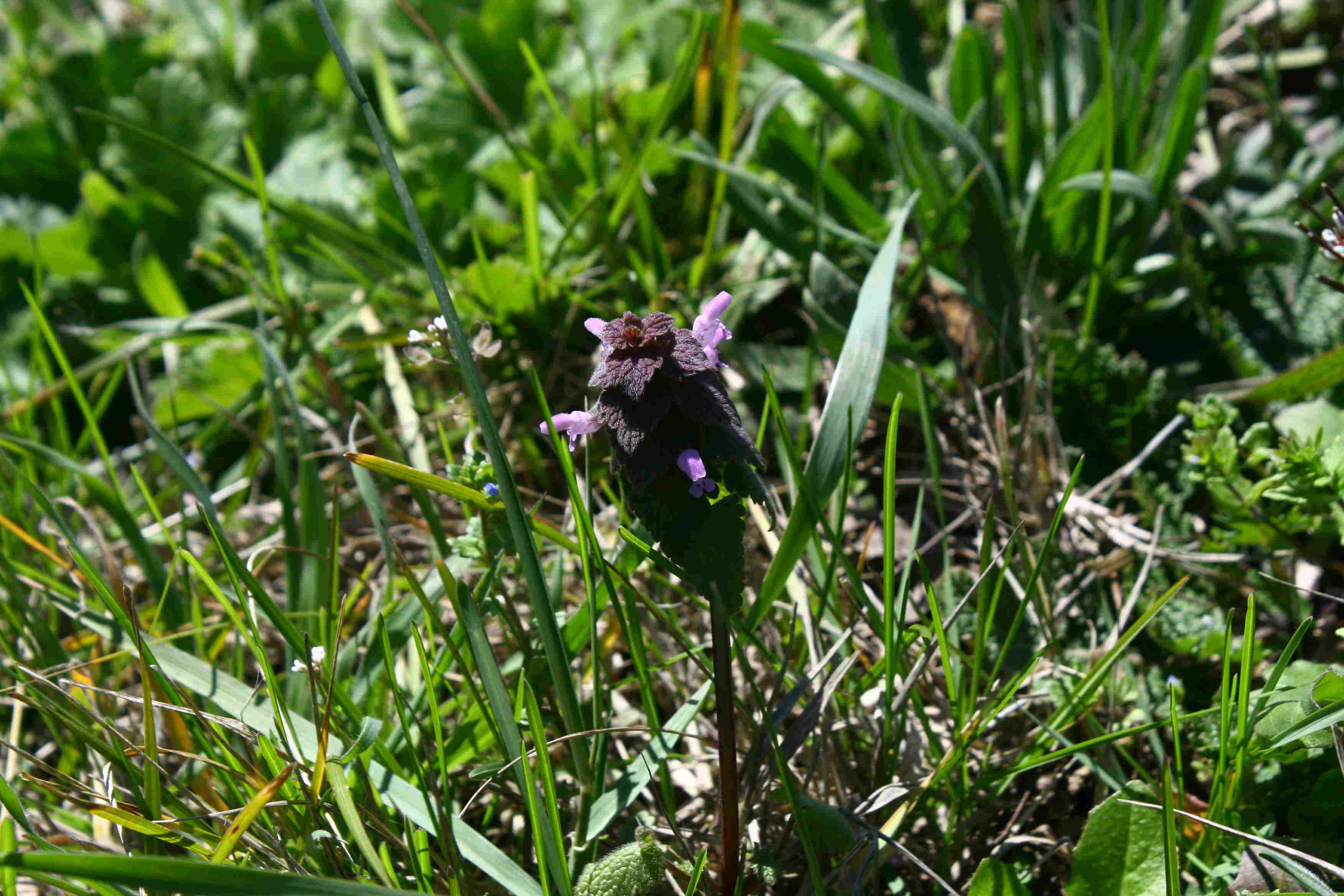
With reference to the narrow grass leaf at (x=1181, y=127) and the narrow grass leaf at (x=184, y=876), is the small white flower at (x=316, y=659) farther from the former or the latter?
the narrow grass leaf at (x=1181, y=127)

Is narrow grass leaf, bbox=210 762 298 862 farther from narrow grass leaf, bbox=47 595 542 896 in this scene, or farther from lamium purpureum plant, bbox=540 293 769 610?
lamium purpureum plant, bbox=540 293 769 610

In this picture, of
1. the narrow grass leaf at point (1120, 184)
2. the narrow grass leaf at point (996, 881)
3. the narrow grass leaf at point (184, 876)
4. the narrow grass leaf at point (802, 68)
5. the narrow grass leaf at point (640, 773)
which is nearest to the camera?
the narrow grass leaf at point (184, 876)

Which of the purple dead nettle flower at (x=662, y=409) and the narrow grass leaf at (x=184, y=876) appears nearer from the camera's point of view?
the narrow grass leaf at (x=184, y=876)

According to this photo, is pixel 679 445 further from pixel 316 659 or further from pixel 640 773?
pixel 316 659

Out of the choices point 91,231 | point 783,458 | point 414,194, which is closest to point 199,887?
point 783,458

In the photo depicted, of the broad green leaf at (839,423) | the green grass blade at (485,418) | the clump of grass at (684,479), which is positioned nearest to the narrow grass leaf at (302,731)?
the clump of grass at (684,479)

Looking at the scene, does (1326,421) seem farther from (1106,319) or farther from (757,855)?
(757,855)

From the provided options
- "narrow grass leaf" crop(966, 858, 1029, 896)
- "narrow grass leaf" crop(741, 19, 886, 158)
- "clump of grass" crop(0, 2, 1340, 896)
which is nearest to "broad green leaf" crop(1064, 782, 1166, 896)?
"clump of grass" crop(0, 2, 1340, 896)
